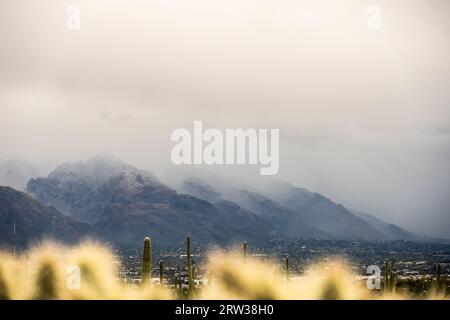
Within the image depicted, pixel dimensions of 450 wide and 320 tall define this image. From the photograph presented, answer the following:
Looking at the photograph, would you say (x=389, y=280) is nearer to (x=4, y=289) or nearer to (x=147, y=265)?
(x=147, y=265)

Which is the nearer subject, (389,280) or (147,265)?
(147,265)

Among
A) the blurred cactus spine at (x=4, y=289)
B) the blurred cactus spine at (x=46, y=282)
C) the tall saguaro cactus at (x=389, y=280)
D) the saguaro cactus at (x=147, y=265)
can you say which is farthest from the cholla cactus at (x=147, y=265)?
the tall saguaro cactus at (x=389, y=280)

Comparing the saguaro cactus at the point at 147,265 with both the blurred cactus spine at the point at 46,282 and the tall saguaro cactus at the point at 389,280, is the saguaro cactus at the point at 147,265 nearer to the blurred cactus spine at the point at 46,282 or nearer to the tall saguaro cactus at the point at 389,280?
the blurred cactus spine at the point at 46,282

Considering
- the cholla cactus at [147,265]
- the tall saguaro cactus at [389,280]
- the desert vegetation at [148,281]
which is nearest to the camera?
the desert vegetation at [148,281]

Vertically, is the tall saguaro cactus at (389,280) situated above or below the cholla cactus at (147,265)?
below

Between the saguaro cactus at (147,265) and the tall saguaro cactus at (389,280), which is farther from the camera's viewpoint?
the tall saguaro cactus at (389,280)

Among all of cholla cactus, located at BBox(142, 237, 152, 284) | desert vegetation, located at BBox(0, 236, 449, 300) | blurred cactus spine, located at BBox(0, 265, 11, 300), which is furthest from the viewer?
cholla cactus, located at BBox(142, 237, 152, 284)

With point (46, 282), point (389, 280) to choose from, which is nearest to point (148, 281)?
point (46, 282)

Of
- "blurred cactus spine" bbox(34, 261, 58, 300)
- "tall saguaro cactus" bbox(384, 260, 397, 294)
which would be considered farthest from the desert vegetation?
"tall saguaro cactus" bbox(384, 260, 397, 294)

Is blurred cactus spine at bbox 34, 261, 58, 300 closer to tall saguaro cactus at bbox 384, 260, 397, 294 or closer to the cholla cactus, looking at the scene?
the cholla cactus
